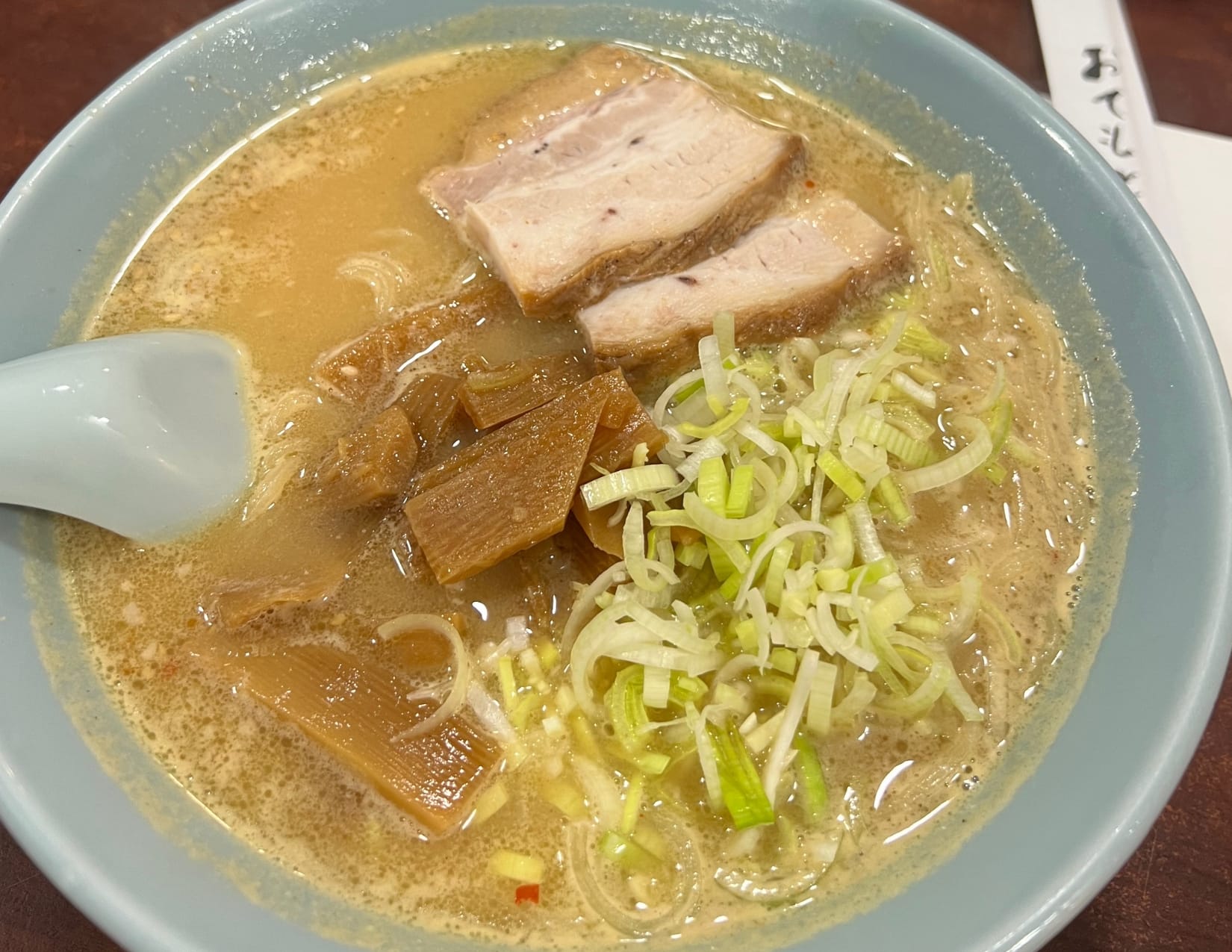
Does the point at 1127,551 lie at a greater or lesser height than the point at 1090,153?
lesser

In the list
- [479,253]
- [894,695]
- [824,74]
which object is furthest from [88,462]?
[824,74]

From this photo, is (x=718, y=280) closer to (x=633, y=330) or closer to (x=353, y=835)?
(x=633, y=330)

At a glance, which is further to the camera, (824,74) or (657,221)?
(824,74)

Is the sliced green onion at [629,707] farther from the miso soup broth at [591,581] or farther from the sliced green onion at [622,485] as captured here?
the sliced green onion at [622,485]

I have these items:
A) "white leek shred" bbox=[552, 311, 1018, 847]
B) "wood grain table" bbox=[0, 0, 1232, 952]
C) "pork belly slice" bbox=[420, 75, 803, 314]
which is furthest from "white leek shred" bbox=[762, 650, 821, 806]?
"pork belly slice" bbox=[420, 75, 803, 314]

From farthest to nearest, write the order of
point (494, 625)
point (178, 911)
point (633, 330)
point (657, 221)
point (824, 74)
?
point (824, 74)
point (657, 221)
point (633, 330)
point (494, 625)
point (178, 911)

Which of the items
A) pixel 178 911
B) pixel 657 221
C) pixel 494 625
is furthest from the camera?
pixel 657 221

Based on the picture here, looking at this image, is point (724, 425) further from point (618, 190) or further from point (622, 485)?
point (618, 190)

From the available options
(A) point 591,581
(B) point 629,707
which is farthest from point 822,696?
(A) point 591,581
